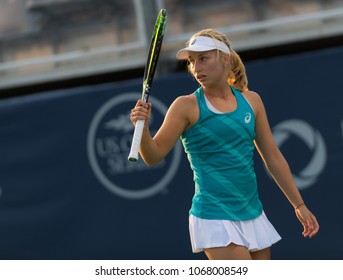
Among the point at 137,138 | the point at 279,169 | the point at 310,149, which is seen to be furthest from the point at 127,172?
the point at 137,138

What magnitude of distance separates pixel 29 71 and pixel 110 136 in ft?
5.27

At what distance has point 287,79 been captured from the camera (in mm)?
7266

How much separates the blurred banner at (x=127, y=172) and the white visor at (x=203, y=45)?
341cm

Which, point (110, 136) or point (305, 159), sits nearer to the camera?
point (305, 159)

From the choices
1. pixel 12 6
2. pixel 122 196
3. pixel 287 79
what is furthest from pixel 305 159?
pixel 12 6

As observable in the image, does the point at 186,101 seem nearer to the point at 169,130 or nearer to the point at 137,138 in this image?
the point at 169,130

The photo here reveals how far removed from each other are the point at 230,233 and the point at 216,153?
1.23 feet

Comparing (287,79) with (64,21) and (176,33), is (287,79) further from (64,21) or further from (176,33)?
(64,21)

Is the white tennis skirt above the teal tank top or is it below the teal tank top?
below

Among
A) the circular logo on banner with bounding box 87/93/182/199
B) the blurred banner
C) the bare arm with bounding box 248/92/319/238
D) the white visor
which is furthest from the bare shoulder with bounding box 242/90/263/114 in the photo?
the circular logo on banner with bounding box 87/93/182/199

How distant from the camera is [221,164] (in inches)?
149

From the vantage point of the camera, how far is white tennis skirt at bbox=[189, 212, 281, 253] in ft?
12.2

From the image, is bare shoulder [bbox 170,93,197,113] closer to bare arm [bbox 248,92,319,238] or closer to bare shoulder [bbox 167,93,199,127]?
bare shoulder [bbox 167,93,199,127]

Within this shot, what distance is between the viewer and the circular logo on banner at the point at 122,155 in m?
7.79
